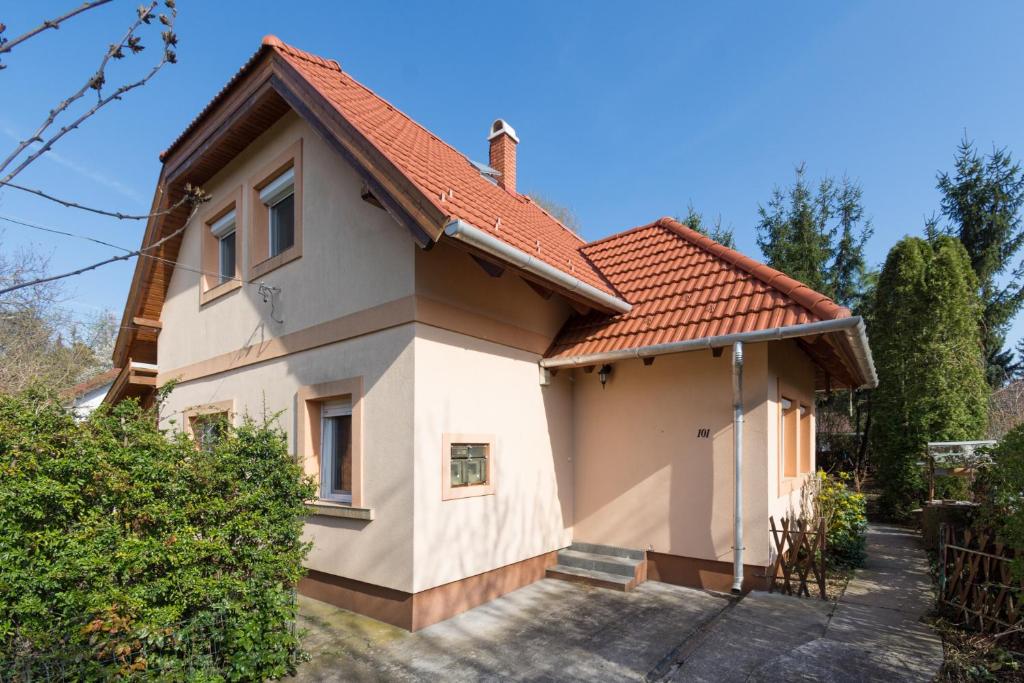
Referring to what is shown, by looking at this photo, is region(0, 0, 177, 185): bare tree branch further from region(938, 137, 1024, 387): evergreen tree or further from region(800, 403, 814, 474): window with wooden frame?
region(938, 137, 1024, 387): evergreen tree

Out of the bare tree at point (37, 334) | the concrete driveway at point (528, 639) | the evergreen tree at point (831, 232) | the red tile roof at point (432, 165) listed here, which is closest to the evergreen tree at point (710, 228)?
the evergreen tree at point (831, 232)

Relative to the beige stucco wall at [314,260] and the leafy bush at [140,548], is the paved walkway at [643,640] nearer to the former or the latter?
the leafy bush at [140,548]

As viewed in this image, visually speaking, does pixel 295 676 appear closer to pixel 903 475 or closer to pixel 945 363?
pixel 903 475

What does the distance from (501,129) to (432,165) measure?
207 inches

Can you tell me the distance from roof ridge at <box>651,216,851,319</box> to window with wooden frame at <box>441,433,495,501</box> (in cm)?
405

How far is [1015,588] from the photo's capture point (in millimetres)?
4887

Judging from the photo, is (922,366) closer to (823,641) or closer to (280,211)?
(823,641)

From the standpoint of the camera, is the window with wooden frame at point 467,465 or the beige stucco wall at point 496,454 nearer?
the beige stucco wall at point 496,454

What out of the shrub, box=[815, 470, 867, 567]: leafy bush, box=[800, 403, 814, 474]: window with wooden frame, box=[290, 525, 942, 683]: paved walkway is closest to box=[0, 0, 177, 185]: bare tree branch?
box=[290, 525, 942, 683]: paved walkway

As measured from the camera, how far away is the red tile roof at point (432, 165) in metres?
6.21

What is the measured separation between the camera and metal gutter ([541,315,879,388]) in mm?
6012

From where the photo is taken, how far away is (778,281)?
716 centimetres

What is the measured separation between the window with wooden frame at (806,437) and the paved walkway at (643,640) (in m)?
3.22

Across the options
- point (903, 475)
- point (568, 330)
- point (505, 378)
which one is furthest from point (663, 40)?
point (903, 475)
